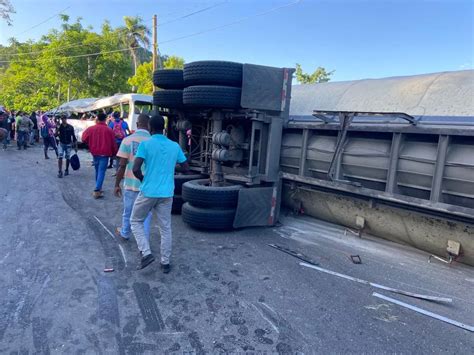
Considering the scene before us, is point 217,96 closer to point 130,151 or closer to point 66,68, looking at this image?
point 130,151

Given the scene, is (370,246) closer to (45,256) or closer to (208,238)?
(208,238)

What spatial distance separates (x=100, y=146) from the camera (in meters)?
6.71

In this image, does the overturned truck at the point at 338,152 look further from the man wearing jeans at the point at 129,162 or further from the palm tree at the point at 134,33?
the palm tree at the point at 134,33

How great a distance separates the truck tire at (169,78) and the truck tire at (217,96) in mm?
1111

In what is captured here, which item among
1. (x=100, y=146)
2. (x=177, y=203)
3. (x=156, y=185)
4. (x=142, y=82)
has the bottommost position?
(x=177, y=203)

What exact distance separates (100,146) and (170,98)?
185 centimetres

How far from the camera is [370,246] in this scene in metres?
4.61

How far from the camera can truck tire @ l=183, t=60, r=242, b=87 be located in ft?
16.2

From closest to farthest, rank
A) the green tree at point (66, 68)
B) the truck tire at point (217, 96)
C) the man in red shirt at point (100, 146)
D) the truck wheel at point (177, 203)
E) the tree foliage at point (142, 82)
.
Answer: the truck tire at point (217, 96)
the truck wheel at point (177, 203)
the man in red shirt at point (100, 146)
the green tree at point (66, 68)
the tree foliage at point (142, 82)

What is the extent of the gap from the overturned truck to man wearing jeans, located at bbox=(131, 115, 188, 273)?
3.89ft

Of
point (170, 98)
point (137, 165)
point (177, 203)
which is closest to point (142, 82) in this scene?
point (170, 98)

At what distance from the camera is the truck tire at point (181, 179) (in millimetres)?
5804

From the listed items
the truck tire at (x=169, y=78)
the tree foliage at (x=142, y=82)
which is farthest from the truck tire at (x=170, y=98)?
the tree foliage at (x=142, y=82)

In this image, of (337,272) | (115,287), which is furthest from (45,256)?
(337,272)
